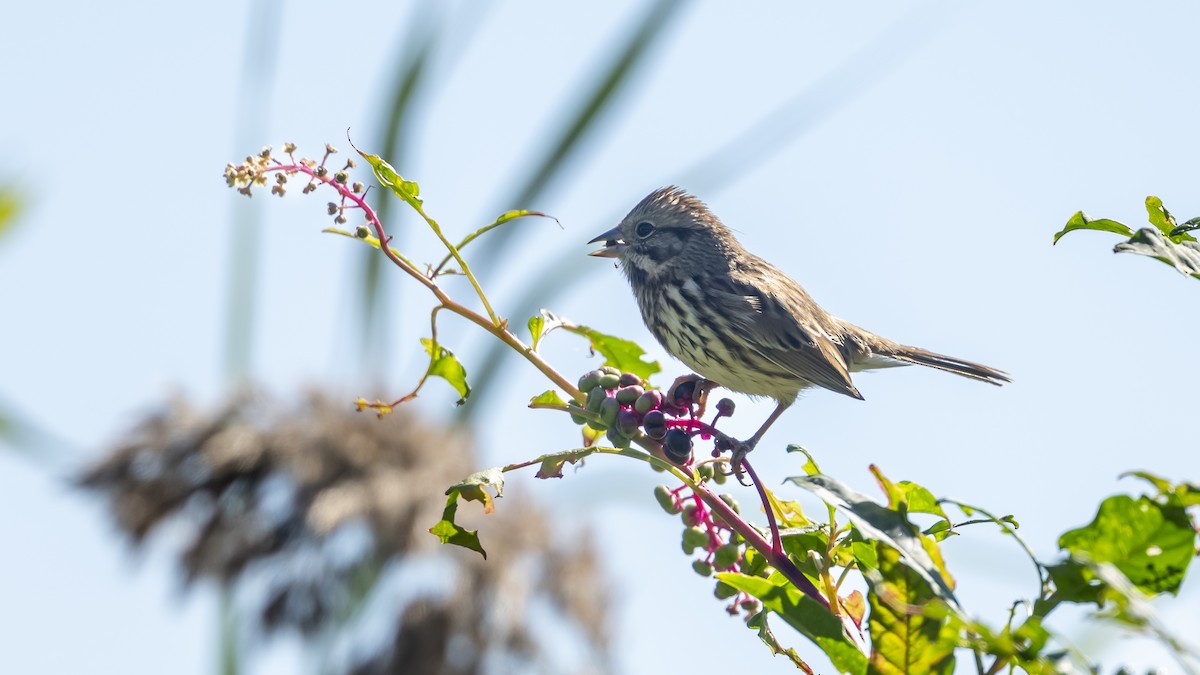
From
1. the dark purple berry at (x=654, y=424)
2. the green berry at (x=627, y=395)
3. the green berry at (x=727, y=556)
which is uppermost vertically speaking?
the green berry at (x=627, y=395)

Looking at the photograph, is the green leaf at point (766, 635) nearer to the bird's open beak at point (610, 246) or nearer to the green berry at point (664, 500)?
the green berry at point (664, 500)

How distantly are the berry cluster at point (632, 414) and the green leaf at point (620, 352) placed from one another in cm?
7

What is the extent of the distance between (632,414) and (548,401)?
5.9 inches

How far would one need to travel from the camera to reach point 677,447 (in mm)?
2176

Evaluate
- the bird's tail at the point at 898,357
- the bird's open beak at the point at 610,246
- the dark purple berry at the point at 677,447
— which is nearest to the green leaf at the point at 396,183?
the dark purple berry at the point at 677,447

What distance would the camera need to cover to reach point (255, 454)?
24.8 ft

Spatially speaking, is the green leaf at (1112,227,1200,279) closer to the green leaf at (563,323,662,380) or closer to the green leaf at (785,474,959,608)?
the green leaf at (785,474,959,608)

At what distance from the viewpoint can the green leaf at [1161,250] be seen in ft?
5.19

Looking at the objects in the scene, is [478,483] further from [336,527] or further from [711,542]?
[336,527]

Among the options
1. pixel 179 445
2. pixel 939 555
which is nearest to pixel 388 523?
pixel 179 445

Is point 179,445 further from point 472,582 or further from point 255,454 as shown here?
point 472,582

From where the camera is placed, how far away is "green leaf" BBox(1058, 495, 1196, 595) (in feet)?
4.82

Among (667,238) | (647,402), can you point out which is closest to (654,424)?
(647,402)

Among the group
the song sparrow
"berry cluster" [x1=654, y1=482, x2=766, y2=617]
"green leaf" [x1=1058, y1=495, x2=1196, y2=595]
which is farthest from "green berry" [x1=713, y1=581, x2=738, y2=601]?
the song sparrow
